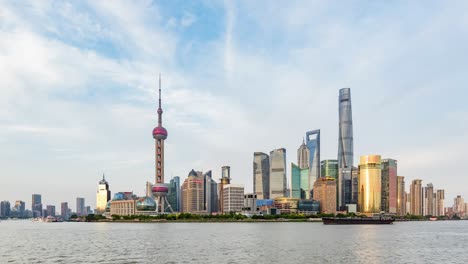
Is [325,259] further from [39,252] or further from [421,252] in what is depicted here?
[39,252]

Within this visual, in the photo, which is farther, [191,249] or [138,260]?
[191,249]

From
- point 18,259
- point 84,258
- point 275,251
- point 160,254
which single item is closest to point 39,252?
point 18,259

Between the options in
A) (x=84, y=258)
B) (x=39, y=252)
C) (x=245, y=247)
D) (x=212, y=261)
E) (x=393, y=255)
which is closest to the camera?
(x=212, y=261)

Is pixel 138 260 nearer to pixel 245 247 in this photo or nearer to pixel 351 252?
pixel 245 247

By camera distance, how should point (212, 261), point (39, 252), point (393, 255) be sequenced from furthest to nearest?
point (39, 252) < point (393, 255) < point (212, 261)

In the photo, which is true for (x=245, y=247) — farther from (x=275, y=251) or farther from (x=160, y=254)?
(x=160, y=254)

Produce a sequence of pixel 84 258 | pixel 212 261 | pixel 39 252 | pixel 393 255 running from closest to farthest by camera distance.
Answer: pixel 212 261 → pixel 84 258 → pixel 393 255 → pixel 39 252

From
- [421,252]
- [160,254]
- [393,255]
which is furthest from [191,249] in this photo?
[421,252]

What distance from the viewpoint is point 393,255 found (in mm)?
105562

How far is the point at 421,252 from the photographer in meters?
113

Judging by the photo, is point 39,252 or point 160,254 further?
point 39,252

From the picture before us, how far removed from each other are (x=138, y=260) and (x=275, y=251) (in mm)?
33906

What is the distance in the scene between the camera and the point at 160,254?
102938 mm

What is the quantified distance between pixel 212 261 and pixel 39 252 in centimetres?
4837
